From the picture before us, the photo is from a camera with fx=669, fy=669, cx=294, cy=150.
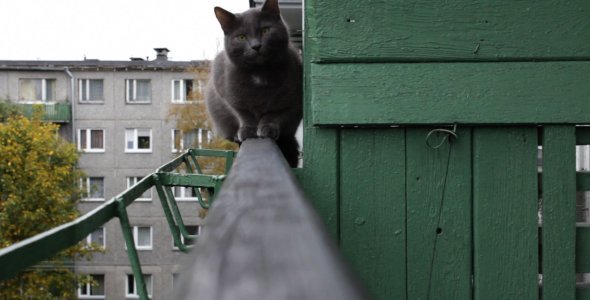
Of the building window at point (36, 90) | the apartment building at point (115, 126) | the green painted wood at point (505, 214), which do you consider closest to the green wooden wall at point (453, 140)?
the green painted wood at point (505, 214)

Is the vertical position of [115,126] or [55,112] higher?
[55,112]

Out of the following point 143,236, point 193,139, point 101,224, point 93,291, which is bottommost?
point 93,291

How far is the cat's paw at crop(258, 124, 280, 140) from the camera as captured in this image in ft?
7.15

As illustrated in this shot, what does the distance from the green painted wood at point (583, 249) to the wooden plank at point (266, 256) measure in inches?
45.5

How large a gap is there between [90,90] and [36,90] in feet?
5.17

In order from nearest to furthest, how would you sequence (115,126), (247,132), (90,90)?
(247,132), (90,90), (115,126)

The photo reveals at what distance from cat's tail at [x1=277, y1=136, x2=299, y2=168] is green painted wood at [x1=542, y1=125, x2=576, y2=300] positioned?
934 mm

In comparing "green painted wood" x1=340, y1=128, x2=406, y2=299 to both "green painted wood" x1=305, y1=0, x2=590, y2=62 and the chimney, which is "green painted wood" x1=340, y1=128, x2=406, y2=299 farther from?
the chimney

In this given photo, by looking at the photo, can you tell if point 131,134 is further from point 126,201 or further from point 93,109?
point 126,201

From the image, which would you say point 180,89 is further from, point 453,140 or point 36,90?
point 453,140

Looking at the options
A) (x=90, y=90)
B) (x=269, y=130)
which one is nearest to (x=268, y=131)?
(x=269, y=130)


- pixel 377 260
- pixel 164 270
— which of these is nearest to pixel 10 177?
pixel 164 270

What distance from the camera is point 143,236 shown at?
19.1 metres

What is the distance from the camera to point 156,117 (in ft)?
62.9
